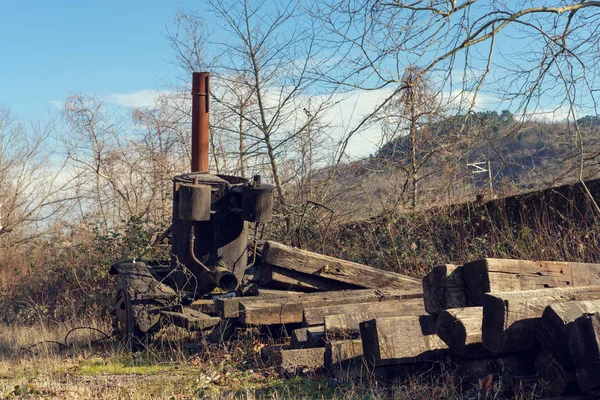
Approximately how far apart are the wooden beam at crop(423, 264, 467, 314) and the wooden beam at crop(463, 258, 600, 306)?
2.4 inches

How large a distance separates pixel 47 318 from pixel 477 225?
25.0 ft

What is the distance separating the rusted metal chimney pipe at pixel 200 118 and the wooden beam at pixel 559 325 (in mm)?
7760

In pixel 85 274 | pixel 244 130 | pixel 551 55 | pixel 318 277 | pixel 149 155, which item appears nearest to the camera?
pixel 318 277

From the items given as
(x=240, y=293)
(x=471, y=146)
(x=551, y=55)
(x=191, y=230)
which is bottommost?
(x=240, y=293)

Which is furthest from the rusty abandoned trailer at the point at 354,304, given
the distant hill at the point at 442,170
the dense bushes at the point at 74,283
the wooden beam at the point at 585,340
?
the distant hill at the point at 442,170

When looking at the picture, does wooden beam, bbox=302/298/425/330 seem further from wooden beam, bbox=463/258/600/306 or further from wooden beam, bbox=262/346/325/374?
wooden beam, bbox=463/258/600/306

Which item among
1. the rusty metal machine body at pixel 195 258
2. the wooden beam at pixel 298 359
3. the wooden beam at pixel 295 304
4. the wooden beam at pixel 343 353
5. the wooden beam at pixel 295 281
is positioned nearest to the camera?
the wooden beam at pixel 343 353

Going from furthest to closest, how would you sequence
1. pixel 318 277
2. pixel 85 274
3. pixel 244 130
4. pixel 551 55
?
pixel 244 130 → pixel 85 274 → pixel 551 55 → pixel 318 277

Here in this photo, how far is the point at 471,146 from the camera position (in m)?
11.2

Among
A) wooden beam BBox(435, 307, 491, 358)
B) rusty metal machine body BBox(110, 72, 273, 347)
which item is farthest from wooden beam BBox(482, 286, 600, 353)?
rusty metal machine body BBox(110, 72, 273, 347)

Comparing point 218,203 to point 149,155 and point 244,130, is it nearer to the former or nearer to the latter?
point 244,130

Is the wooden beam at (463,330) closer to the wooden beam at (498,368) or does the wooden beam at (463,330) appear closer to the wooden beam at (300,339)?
the wooden beam at (498,368)

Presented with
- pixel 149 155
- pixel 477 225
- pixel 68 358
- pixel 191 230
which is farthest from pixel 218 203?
pixel 149 155

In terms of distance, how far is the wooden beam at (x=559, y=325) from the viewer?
13.6ft
